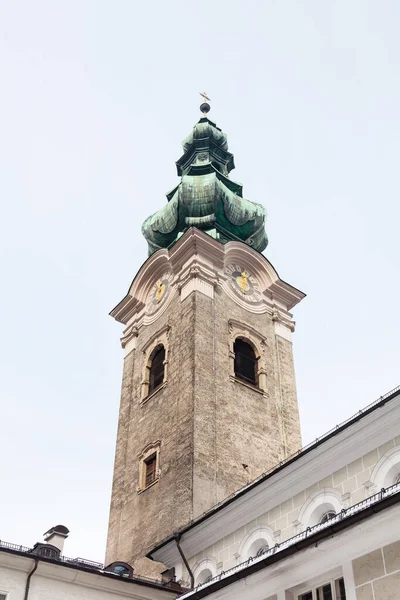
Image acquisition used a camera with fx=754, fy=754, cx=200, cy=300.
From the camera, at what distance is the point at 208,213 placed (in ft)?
105

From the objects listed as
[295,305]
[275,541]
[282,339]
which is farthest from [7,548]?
[295,305]

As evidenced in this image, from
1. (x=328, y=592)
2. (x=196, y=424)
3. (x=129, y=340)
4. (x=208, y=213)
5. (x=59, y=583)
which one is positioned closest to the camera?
(x=328, y=592)

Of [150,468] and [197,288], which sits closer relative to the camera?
[150,468]

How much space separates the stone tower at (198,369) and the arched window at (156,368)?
0.06 meters

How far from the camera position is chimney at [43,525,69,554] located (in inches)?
682

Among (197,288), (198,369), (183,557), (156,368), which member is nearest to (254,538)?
(183,557)

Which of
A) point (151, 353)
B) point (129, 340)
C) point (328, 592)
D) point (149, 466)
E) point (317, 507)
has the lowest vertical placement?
point (328, 592)

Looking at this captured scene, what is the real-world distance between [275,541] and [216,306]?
12465 millimetres

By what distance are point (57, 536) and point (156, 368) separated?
10840 millimetres

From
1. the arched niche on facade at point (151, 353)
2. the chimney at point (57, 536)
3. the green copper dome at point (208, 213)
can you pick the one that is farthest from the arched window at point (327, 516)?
the green copper dome at point (208, 213)

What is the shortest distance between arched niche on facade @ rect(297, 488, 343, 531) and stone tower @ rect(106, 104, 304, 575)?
6.18 metres

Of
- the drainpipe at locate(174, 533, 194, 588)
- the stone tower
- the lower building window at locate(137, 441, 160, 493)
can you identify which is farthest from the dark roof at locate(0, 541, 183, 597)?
the lower building window at locate(137, 441, 160, 493)

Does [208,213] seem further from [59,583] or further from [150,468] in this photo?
[59,583]

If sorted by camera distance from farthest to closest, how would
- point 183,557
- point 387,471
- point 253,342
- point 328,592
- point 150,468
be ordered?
point 253,342 → point 150,468 → point 183,557 → point 387,471 → point 328,592
